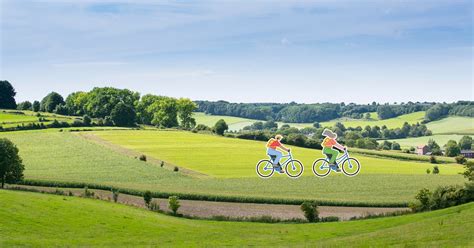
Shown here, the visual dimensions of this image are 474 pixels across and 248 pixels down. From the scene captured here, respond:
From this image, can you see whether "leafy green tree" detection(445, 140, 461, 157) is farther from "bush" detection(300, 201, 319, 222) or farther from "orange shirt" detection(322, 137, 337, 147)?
"bush" detection(300, 201, 319, 222)

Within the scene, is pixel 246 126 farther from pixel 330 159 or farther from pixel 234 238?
pixel 234 238

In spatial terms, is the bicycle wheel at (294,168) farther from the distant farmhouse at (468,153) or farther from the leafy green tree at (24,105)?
the leafy green tree at (24,105)

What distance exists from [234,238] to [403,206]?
2647 centimetres

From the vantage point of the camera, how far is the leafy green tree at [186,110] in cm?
14688

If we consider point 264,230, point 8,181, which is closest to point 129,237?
point 264,230

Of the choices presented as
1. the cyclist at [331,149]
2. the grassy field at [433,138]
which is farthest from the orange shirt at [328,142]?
the grassy field at [433,138]

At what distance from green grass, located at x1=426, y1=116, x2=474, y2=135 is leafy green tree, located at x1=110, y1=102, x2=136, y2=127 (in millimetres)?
92984

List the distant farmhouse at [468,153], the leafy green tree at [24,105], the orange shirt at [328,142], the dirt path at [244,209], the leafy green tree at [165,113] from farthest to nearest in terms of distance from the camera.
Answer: the leafy green tree at [24,105]
the leafy green tree at [165,113]
the distant farmhouse at [468,153]
the orange shirt at [328,142]
the dirt path at [244,209]

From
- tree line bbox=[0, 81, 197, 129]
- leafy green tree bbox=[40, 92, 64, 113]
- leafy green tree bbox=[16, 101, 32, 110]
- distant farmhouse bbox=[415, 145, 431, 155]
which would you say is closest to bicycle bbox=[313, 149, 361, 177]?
distant farmhouse bbox=[415, 145, 431, 155]

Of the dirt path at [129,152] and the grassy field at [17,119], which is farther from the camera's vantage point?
the grassy field at [17,119]

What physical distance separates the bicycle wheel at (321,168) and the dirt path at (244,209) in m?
21.3

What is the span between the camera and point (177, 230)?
111 ft

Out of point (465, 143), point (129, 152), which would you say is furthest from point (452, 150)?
point (129, 152)

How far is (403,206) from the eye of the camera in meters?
51.8
